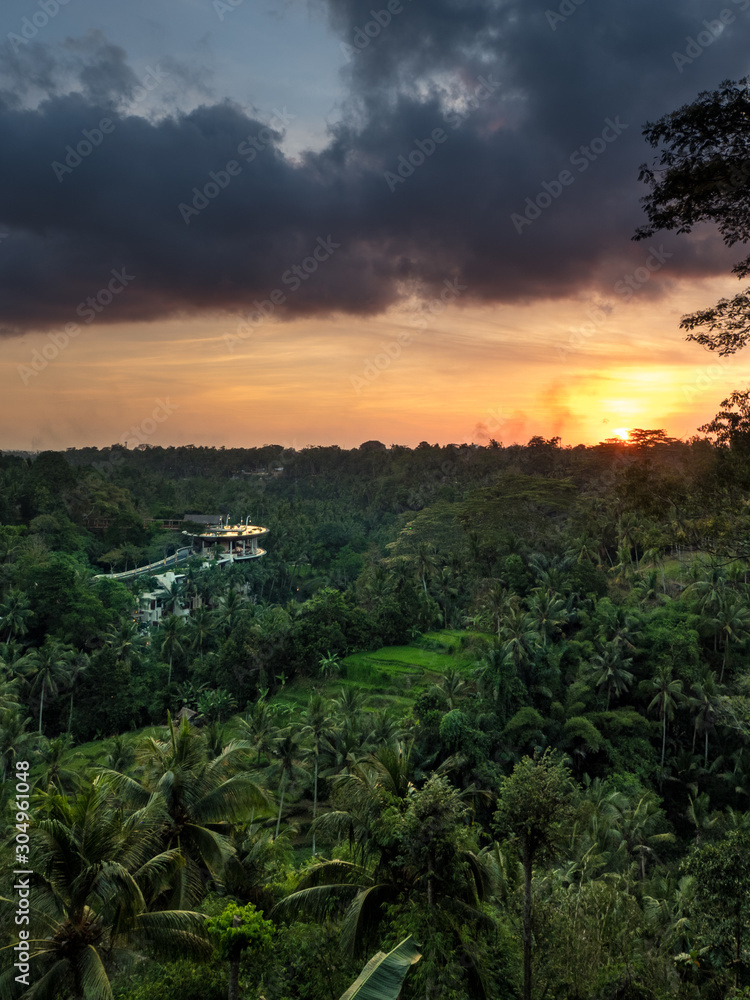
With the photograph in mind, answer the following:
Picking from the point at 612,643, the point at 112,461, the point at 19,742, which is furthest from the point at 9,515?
the point at 112,461

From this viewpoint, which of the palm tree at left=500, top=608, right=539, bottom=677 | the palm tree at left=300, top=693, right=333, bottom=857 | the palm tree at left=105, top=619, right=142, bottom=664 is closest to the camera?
the palm tree at left=300, top=693, right=333, bottom=857

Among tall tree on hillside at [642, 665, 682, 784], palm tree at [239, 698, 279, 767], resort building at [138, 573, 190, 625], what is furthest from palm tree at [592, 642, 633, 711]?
resort building at [138, 573, 190, 625]

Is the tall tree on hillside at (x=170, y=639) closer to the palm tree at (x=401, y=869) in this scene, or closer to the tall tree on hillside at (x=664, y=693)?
the tall tree on hillside at (x=664, y=693)

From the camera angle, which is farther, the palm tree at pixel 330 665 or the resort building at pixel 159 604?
the resort building at pixel 159 604

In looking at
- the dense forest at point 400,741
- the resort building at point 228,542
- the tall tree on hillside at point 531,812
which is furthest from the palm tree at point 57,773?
the resort building at point 228,542

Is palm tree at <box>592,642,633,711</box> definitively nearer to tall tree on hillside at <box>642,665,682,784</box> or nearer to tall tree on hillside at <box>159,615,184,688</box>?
tall tree on hillside at <box>642,665,682,784</box>

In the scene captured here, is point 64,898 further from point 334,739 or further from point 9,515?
point 9,515

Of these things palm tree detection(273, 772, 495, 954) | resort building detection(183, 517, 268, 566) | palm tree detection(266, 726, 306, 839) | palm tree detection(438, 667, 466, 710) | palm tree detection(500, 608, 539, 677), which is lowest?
palm tree detection(266, 726, 306, 839)
